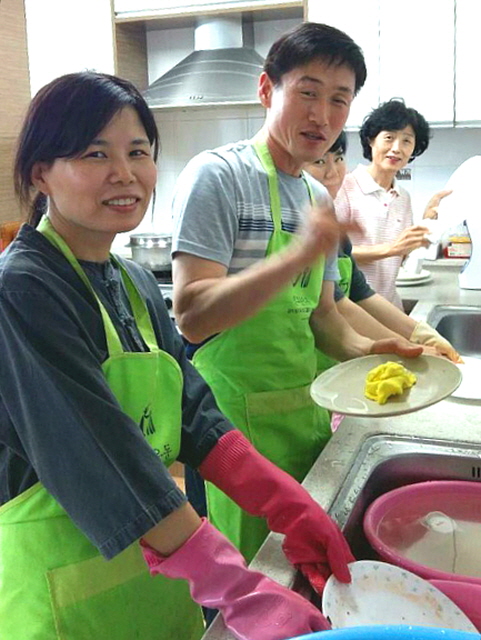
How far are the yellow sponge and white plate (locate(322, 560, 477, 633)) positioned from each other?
38cm

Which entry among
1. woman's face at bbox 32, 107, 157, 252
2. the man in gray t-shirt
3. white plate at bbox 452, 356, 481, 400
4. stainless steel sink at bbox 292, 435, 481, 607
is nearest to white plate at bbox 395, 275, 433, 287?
white plate at bbox 452, 356, 481, 400

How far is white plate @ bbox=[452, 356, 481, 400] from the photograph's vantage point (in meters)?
1.36

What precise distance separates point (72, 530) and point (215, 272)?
0.51 metres

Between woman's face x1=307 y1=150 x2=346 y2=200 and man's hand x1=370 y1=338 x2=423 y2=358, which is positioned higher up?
woman's face x1=307 y1=150 x2=346 y2=200

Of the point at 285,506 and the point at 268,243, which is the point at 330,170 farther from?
the point at 285,506

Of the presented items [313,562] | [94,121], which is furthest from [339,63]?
[313,562]

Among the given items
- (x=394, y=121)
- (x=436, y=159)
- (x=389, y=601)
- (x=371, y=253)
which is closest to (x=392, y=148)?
(x=394, y=121)

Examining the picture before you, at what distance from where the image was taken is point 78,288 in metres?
0.85

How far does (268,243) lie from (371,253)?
1.02 m

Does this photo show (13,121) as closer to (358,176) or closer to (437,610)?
(358,176)

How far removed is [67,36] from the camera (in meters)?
3.17

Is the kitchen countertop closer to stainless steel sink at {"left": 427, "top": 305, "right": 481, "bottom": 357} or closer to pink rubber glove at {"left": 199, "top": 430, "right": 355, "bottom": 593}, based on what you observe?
pink rubber glove at {"left": 199, "top": 430, "right": 355, "bottom": 593}

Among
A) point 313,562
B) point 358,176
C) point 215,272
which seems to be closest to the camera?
point 313,562

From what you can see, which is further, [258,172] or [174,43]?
[174,43]
